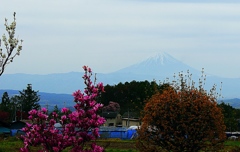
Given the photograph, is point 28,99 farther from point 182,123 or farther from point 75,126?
point 75,126

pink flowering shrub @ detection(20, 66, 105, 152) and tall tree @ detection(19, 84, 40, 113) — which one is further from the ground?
tall tree @ detection(19, 84, 40, 113)

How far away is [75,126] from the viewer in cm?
764

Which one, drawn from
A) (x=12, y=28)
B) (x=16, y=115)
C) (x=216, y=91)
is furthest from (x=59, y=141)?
(x=16, y=115)

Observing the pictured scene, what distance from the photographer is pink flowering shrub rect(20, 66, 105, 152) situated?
7562 mm

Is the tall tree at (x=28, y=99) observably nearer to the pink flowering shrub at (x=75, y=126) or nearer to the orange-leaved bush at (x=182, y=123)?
the orange-leaved bush at (x=182, y=123)

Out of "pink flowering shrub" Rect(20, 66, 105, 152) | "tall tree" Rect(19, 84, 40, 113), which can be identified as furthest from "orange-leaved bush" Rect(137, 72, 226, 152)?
"tall tree" Rect(19, 84, 40, 113)

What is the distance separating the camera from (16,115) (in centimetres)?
8194

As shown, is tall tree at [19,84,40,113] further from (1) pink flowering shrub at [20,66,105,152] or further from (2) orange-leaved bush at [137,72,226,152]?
(1) pink flowering shrub at [20,66,105,152]

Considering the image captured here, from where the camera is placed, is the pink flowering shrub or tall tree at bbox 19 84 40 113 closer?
the pink flowering shrub

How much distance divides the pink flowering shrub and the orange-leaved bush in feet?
25.3

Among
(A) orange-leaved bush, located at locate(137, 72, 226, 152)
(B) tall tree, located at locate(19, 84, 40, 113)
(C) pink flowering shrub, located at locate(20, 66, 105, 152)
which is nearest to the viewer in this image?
(C) pink flowering shrub, located at locate(20, 66, 105, 152)

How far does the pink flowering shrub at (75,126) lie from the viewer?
756cm

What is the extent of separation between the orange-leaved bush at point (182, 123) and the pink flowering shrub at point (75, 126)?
7697 millimetres

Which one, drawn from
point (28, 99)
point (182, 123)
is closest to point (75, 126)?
point (182, 123)
